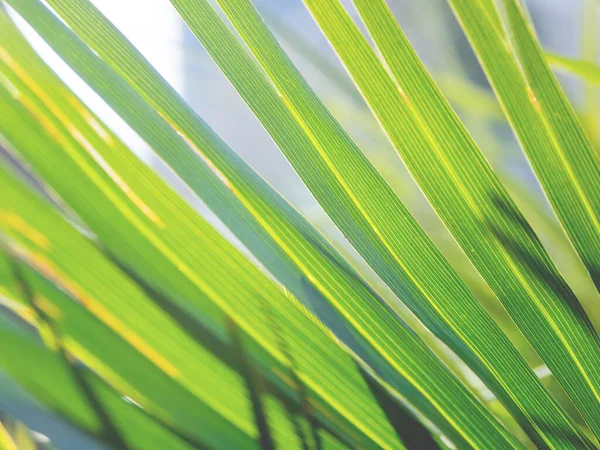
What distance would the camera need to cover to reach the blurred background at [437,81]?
0.87 metres

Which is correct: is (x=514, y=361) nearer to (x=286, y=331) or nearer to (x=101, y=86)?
(x=286, y=331)

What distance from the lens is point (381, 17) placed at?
13.1 inches

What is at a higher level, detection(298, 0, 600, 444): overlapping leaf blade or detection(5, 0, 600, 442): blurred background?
detection(5, 0, 600, 442): blurred background

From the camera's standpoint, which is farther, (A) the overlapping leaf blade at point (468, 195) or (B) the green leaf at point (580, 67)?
(B) the green leaf at point (580, 67)

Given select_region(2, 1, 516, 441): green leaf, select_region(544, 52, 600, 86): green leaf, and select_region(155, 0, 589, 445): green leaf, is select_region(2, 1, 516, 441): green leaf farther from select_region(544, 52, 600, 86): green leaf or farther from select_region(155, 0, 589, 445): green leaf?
select_region(544, 52, 600, 86): green leaf

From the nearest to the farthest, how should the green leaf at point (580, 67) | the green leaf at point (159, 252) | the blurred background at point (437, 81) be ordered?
1. the green leaf at point (159, 252)
2. the green leaf at point (580, 67)
3. the blurred background at point (437, 81)

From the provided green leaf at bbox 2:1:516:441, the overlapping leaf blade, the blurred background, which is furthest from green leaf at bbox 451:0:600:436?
the blurred background

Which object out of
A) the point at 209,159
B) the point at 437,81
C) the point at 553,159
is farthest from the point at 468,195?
the point at 437,81

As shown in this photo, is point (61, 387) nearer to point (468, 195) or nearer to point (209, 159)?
point (209, 159)

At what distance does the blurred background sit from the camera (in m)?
0.87

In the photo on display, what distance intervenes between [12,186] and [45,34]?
10 cm

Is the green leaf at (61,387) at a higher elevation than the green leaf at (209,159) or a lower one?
lower

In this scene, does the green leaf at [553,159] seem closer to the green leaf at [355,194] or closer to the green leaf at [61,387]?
the green leaf at [355,194]

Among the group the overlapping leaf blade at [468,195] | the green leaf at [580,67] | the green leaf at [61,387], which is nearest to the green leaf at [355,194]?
the overlapping leaf blade at [468,195]
